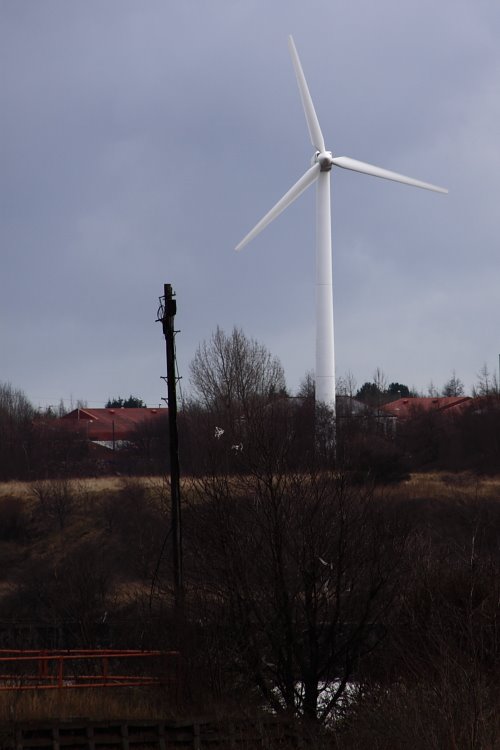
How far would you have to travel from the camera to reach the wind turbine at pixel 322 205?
158 ft

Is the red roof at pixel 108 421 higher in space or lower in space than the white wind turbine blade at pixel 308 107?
lower

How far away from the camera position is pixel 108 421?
99062 mm

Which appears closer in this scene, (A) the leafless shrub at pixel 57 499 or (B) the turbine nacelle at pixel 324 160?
(B) the turbine nacelle at pixel 324 160

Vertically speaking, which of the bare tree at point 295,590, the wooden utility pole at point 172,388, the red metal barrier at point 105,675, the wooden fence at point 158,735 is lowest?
the wooden fence at point 158,735

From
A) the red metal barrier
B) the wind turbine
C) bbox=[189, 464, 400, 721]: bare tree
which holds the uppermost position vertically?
the wind turbine

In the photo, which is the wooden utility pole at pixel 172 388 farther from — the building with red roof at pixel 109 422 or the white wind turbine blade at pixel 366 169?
the building with red roof at pixel 109 422

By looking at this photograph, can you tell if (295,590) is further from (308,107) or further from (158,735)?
(308,107)

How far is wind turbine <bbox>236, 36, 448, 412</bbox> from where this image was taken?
4822cm

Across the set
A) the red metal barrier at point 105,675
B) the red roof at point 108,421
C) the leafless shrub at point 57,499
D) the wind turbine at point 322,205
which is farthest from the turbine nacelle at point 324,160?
the red roof at point 108,421

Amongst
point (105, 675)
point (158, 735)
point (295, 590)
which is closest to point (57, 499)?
point (105, 675)

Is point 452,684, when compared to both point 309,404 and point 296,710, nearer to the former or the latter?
point 296,710

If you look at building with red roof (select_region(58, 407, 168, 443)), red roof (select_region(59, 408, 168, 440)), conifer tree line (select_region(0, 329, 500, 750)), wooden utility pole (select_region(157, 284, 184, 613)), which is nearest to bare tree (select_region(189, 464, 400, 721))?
conifer tree line (select_region(0, 329, 500, 750))

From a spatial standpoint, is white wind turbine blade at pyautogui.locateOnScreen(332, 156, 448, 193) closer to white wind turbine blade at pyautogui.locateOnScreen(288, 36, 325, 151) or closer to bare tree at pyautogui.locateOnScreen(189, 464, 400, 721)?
white wind turbine blade at pyautogui.locateOnScreen(288, 36, 325, 151)

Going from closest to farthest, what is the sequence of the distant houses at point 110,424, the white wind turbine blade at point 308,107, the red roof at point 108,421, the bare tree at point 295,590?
the bare tree at point 295,590 < the white wind turbine blade at point 308,107 < the distant houses at point 110,424 < the red roof at point 108,421
